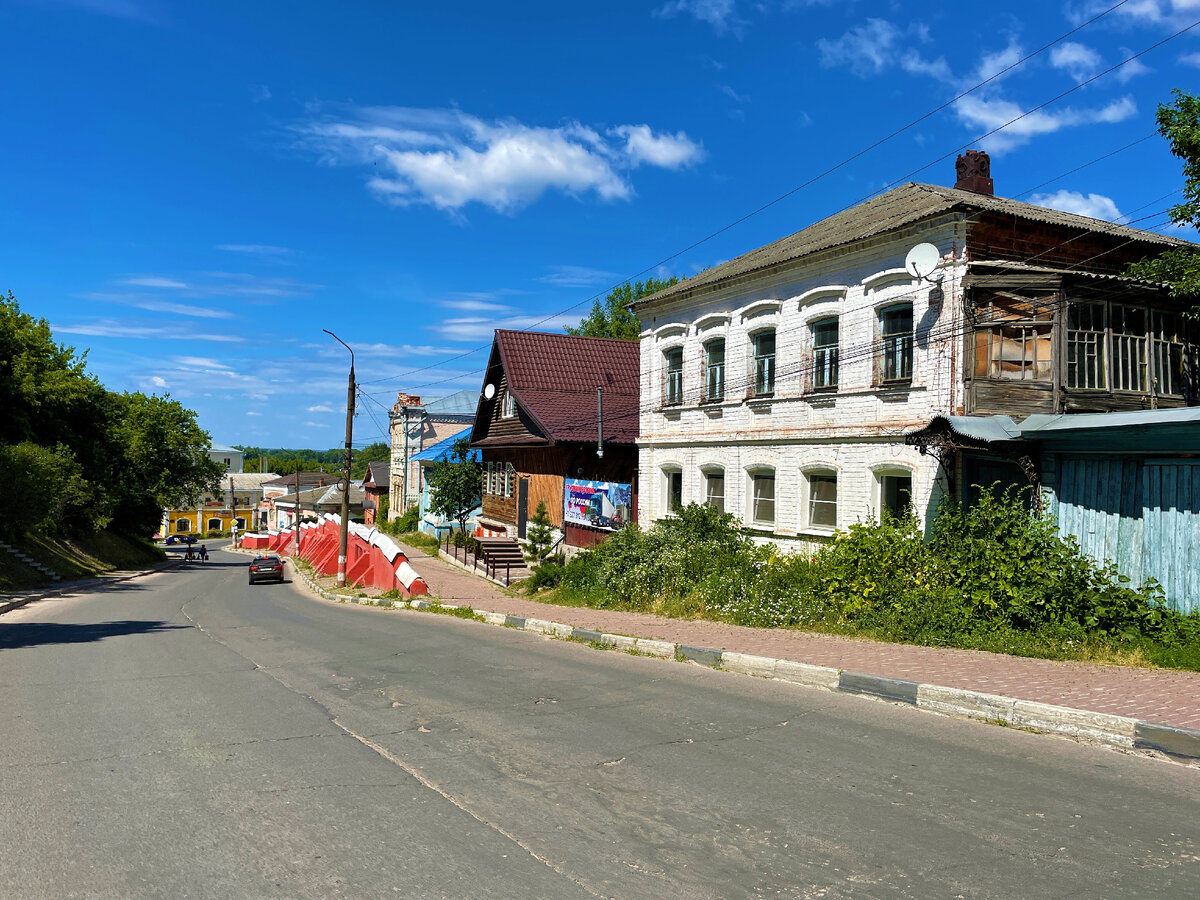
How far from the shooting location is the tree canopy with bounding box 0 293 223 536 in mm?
30469

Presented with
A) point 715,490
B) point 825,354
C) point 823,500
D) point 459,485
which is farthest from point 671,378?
point 459,485

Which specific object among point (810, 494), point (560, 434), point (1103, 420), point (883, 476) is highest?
point (560, 434)

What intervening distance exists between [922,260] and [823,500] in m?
5.22

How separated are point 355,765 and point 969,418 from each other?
389 inches

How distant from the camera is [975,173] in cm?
1809

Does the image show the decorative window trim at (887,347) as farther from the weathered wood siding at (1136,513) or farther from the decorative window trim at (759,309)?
the weathered wood siding at (1136,513)

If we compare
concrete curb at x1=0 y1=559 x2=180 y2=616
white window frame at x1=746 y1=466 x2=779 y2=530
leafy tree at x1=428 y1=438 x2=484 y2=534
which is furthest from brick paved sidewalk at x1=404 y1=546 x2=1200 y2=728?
leafy tree at x1=428 y1=438 x2=484 y2=534

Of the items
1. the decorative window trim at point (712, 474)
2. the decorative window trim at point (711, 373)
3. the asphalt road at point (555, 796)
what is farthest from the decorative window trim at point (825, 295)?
the asphalt road at point (555, 796)

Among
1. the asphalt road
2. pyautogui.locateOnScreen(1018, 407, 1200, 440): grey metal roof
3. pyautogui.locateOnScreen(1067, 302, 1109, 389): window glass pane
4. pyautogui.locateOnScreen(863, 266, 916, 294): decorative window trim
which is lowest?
the asphalt road

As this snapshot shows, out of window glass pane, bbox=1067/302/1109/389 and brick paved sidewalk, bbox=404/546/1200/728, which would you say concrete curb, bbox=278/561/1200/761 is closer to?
brick paved sidewalk, bbox=404/546/1200/728

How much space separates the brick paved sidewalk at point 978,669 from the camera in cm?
727

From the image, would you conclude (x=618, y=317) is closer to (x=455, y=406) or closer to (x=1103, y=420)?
(x=455, y=406)

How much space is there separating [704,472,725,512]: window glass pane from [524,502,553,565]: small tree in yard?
689 cm

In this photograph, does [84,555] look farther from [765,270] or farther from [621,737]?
[621,737]
